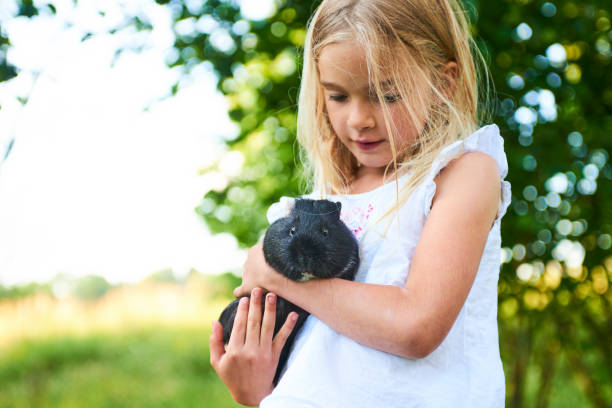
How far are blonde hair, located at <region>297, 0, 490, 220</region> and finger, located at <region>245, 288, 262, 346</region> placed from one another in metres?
0.56

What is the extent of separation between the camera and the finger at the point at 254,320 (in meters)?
1.71

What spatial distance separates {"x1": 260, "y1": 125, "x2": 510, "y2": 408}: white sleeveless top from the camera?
4.73 ft

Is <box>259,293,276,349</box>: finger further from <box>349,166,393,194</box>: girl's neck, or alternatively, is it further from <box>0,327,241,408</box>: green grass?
<box>0,327,241,408</box>: green grass

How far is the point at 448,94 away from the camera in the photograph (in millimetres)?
1806

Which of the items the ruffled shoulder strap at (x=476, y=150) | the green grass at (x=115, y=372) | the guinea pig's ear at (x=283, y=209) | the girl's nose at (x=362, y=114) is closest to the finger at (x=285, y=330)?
the guinea pig's ear at (x=283, y=209)

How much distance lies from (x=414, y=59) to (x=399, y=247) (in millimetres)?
623

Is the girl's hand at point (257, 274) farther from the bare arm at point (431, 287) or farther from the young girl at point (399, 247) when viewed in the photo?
the bare arm at point (431, 287)

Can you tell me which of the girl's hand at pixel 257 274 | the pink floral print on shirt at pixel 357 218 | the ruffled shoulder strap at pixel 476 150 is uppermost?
the ruffled shoulder strap at pixel 476 150

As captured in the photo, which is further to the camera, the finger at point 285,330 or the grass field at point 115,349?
the grass field at point 115,349

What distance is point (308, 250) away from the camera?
171 centimetres

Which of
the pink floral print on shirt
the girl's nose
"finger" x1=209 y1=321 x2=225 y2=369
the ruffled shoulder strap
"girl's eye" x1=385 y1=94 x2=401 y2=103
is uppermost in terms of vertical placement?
"girl's eye" x1=385 y1=94 x2=401 y2=103

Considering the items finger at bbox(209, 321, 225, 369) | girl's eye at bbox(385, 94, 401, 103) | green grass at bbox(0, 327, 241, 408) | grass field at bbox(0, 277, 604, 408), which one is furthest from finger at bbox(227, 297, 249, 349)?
green grass at bbox(0, 327, 241, 408)

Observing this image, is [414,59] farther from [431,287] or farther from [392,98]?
[431,287]

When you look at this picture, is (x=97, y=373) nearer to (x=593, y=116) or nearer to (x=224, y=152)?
(x=224, y=152)
